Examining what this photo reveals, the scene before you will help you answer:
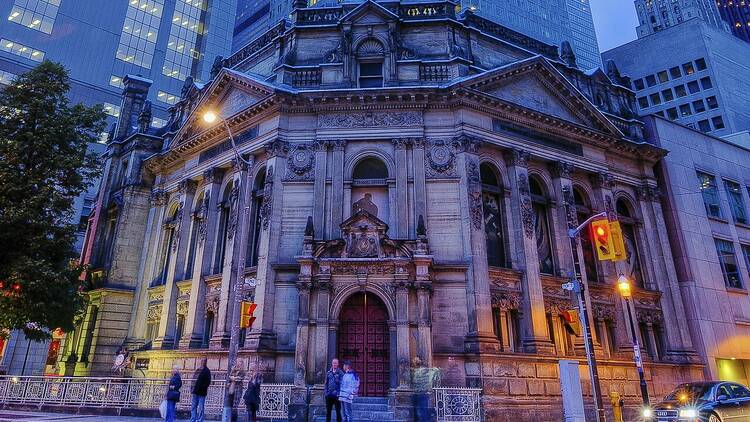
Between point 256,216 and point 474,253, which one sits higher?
point 256,216

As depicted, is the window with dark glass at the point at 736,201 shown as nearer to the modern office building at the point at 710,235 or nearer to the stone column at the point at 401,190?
the modern office building at the point at 710,235

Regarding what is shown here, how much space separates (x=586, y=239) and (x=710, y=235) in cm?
1059

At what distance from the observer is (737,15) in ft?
474

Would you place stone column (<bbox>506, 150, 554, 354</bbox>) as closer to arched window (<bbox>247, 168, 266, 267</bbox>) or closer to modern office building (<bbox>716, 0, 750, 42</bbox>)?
arched window (<bbox>247, 168, 266, 267</bbox>)

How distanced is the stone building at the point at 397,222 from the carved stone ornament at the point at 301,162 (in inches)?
3.3

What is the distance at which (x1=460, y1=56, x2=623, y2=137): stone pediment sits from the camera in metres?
26.1

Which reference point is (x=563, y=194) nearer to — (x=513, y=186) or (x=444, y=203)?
(x=513, y=186)

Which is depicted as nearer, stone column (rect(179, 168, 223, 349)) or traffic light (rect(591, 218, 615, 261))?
traffic light (rect(591, 218, 615, 261))

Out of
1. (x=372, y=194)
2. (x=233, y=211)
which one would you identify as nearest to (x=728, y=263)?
(x=372, y=194)

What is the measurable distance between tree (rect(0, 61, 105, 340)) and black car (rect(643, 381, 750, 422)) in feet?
81.9

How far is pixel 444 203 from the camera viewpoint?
23.2m

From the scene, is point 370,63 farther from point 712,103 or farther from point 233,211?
point 712,103

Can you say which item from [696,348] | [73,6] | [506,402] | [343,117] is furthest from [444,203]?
[73,6]

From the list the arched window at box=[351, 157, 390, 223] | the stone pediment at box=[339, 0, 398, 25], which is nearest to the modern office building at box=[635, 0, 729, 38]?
the stone pediment at box=[339, 0, 398, 25]
